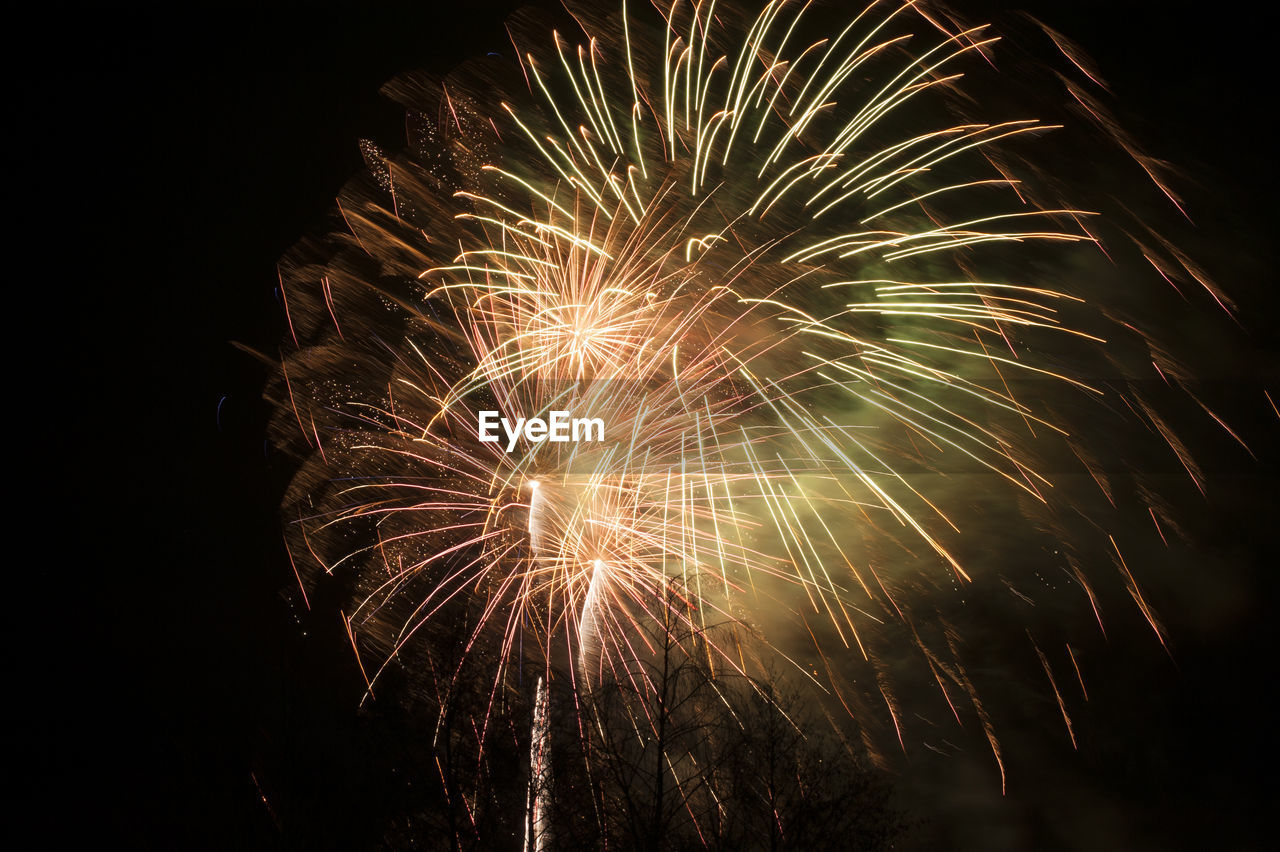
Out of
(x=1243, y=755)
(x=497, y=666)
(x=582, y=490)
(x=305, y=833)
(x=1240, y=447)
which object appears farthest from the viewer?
(x=1243, y=755)

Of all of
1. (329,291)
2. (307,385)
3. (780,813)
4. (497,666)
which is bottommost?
(780,813)

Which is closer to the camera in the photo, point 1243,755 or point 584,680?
point 584,680

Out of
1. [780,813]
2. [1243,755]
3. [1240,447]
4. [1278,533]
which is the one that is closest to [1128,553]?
[1240,447]

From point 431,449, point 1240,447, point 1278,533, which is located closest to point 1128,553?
point 1240,447

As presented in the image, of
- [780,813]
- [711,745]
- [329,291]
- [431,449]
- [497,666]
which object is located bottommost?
[780,813]

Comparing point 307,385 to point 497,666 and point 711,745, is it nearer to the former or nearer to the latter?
point 497,666

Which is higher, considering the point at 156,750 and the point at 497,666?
the point at 156,750

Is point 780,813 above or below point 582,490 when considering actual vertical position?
below

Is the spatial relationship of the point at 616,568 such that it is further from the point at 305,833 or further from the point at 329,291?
the point at 305,833

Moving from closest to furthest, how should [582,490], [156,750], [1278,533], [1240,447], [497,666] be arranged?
[582,490], [497,666], [156,750], [1240,447], [1278,533]
